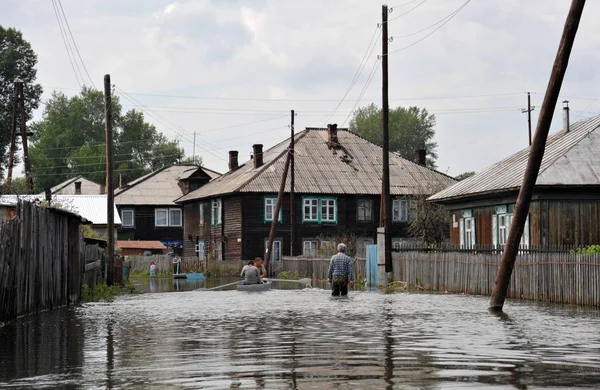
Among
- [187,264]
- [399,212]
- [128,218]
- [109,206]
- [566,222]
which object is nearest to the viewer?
[566,222]

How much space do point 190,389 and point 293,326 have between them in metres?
9.28

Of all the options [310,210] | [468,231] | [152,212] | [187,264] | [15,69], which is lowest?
[187,264]

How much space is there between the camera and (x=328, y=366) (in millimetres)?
12352

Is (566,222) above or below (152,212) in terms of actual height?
below

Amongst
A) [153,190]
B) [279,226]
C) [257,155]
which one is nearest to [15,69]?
[153,190]

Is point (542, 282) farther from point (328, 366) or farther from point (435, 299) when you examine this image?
point (328, 366)

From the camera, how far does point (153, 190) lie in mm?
94562

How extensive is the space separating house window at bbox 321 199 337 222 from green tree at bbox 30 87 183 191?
187 ft

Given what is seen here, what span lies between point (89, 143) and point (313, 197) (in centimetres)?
6444

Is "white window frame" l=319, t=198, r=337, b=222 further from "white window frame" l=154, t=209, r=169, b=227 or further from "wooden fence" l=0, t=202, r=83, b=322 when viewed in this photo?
"wooden fence" l=0, t=202, r=83, b=322

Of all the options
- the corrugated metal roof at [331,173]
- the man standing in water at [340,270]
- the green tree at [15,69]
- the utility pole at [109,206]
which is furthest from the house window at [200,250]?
the man standing in water at [340,270]

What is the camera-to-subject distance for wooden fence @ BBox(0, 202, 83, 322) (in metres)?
19.8

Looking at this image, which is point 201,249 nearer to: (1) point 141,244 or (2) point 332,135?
(1) point 141,244

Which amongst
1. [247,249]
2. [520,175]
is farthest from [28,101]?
[520,175]
